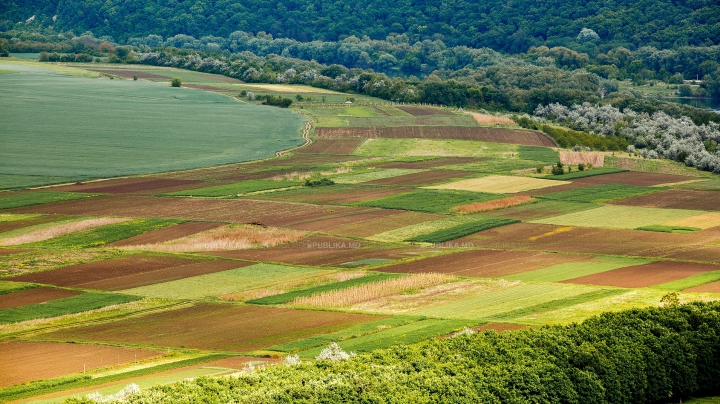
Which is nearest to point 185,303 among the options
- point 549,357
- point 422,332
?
point 422,332

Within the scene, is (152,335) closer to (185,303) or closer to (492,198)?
(185,303)

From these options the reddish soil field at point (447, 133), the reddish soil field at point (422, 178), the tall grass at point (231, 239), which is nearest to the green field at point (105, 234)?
the tall grass at point (231, 239)

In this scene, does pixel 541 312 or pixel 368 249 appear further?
pixel 368 249

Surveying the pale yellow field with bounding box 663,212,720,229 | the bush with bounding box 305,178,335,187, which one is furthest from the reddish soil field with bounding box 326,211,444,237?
the pale yellow field with bounding box 663,212,720,229

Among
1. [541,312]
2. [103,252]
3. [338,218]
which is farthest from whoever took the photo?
[338,218]

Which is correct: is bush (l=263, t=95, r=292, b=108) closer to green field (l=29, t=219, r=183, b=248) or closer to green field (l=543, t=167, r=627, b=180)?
green field (l=543, t=167, r=627, b=180)

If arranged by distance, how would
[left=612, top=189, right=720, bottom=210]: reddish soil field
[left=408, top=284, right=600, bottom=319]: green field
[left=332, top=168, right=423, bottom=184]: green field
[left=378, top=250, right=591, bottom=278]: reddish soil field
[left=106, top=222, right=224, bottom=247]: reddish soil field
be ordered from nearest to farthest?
[left=408, top=284, right=600, bottom=319]: green field < [left=378, top=250, right=591, bottom=278]: reddish soil field < [left=106, top=222, right=224, bottom=247]: reddish soil field < [left=612, top=189, right=720, bottom=210]: reddish soil field < [left=332, top=168, right=423, bottom=184]: green field

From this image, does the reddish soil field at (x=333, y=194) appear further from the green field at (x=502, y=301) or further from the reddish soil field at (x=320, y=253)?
the green field at (x=502, y=301)
